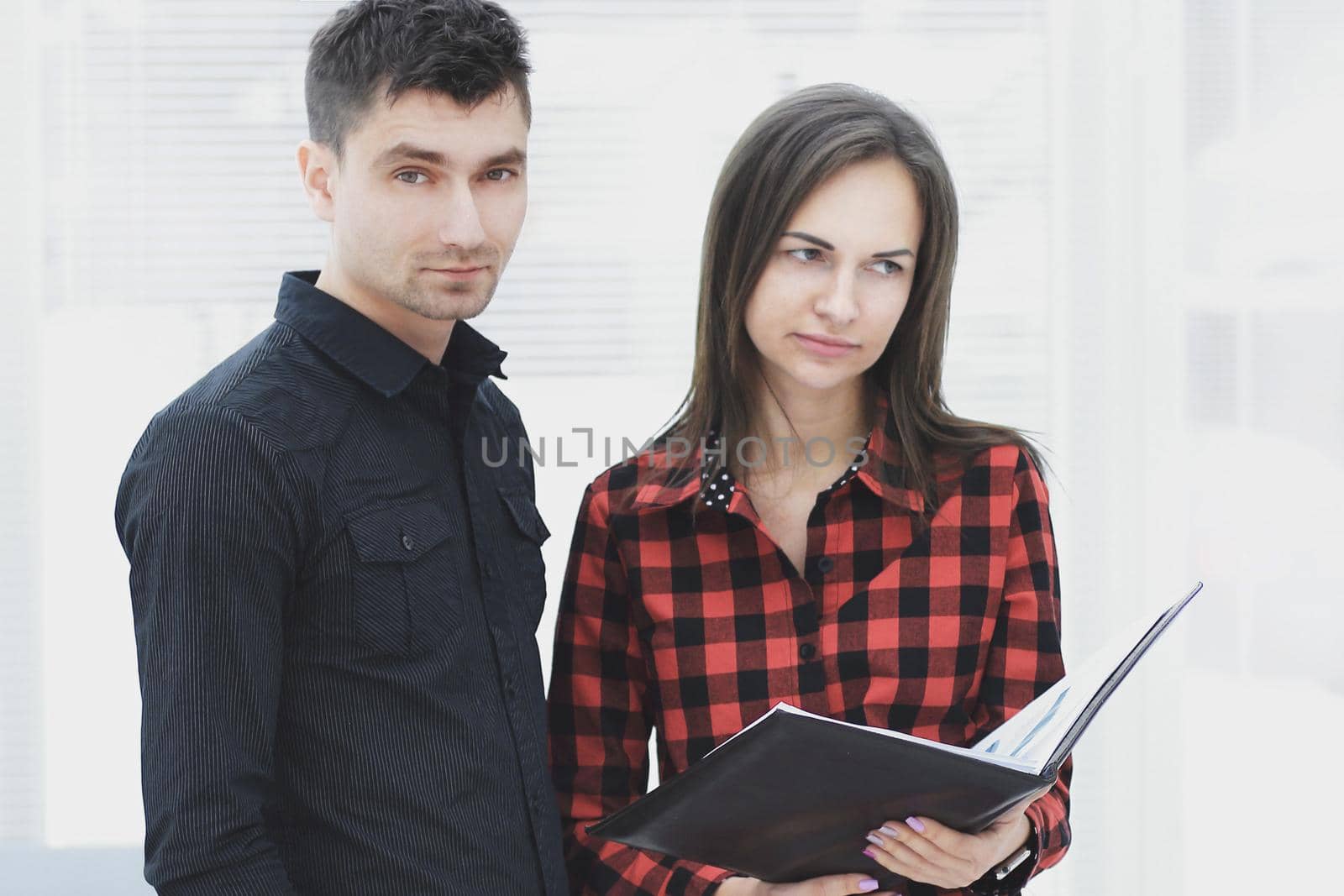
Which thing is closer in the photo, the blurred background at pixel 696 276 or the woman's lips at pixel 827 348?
the woman's lips at pixel 827 348

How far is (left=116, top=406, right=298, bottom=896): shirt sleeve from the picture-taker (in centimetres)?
92

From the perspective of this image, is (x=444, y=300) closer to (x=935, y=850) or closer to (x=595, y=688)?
(x=595, y=688)

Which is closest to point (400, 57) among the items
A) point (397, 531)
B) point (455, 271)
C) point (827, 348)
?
point (455, 271)

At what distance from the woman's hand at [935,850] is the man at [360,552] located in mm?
352

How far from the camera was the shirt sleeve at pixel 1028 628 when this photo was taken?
4.27 ft

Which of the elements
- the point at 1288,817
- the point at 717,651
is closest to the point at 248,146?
the point at 717,651

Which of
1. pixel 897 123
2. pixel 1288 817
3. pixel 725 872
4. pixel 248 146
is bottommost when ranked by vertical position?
pixel 1288 817

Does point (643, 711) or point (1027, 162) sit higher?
point (1027, 162)

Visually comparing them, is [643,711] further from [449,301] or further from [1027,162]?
[1027,162]

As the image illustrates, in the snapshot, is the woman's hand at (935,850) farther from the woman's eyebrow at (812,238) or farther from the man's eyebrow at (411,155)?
the man's eyebrow at (411,155)

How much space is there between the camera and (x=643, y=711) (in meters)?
1.40

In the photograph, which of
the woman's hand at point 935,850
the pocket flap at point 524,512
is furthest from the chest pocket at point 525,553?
the woman's hand at point 935,850

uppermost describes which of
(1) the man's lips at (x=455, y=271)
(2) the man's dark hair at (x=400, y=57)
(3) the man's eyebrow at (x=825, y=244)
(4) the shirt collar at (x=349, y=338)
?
(2) the man's dark hair at (x=400, y=57)

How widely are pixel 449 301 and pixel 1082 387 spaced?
175 cm
